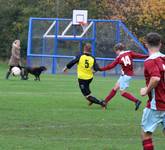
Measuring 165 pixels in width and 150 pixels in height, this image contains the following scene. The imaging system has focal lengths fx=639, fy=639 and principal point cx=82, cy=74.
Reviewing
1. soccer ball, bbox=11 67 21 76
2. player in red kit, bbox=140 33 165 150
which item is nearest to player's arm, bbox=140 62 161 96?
player in red kit, bbox=140 33 165 150

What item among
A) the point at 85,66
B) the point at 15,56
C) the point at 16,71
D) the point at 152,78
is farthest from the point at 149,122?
the point at 15,56

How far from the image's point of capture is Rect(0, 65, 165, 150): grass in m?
10.7

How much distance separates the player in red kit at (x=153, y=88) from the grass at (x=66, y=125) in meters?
1.40

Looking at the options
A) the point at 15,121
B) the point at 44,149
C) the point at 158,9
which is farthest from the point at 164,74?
the point at 158,9

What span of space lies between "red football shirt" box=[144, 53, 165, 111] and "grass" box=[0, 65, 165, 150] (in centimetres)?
157

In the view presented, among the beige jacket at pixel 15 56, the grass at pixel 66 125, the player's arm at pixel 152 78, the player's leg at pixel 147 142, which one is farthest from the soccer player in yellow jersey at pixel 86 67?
the beige jacket at pixel 15 56

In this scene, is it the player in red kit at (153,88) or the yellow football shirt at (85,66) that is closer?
the player in red kit at (153,88)

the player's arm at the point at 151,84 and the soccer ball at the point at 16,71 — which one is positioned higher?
the soccer ball at the point at 16,71

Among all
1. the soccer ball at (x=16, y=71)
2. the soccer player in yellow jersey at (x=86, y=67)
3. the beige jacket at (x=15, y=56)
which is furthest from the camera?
the beige jacket at (x=15, y=56)

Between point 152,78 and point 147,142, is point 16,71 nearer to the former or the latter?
point 147,142

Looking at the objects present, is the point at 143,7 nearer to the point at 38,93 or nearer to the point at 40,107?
the point at 38,93

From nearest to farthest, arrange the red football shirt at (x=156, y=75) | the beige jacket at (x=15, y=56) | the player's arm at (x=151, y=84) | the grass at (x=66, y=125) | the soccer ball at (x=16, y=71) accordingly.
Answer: the player's arm at (x=151, y=84) → the red football shirt at (x=156, y=75) → the grass at (x=66, y=125) → the soccer ball at (x=16, y=71) → the beige jacket at (x=15, y=56)

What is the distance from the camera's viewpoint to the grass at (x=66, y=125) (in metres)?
10.7

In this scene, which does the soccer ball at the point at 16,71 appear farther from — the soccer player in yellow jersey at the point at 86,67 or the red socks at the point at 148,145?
the red socks at the point at 148,145
